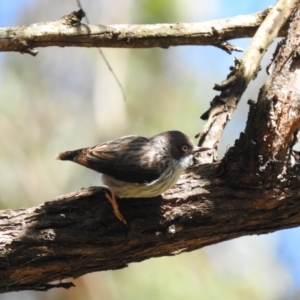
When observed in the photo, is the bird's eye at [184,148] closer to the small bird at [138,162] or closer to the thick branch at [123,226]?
the small bird at [138,162]

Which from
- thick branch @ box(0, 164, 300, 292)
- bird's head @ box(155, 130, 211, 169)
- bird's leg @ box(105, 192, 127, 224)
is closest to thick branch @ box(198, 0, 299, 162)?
bird's head @ box(155, 130, 211, 169)

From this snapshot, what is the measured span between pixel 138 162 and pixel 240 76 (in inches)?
49.0

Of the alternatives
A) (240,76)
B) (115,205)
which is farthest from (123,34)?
(115,205)

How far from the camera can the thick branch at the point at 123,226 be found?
12.3 ft

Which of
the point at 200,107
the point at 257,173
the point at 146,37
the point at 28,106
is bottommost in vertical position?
the point at 257,173

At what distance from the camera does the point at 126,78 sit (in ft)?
33.3

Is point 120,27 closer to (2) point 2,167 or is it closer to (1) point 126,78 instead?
(2) point 2,167

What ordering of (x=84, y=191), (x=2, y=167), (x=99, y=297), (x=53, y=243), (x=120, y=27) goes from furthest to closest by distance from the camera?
(x=2, y=167)
(x=99, y=297)
(x=120, y=27)
(x=84, y=191)
(x=53, y=243)

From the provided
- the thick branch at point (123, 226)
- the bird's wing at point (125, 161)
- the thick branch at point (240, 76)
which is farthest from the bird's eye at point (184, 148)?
the thick branch at point (123, 226)

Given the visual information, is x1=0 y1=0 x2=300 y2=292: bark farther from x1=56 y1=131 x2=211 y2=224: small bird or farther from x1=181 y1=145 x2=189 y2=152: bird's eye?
x1=181 y1=145 x2=189 y2=152: bird's eye

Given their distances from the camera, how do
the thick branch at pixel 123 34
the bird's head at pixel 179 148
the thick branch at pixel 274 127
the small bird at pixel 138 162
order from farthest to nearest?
the bird's head at pixel 179 148
the thick branch at pixel 123 34
the small bird at pixel 138 162
the thick branch at pixel 274 127

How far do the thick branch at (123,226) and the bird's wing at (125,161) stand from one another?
33 cm

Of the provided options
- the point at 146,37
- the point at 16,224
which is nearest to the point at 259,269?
the point at 146,37

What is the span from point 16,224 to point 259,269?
6.44m
